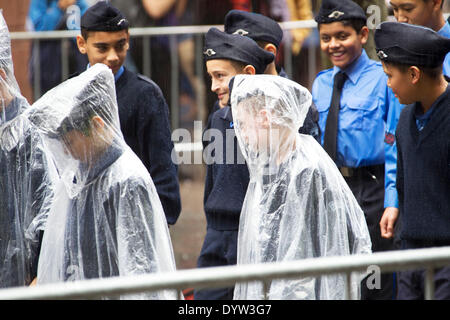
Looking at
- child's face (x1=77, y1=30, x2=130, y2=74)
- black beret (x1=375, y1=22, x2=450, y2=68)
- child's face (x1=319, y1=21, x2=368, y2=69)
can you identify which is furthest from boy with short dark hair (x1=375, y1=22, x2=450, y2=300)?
child's face (x1=77, y1=30, x2=130, y2=74)

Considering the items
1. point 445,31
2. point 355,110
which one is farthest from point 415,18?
point 355,110

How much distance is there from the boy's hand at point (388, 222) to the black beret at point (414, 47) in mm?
1036

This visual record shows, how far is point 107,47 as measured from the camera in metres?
5.32

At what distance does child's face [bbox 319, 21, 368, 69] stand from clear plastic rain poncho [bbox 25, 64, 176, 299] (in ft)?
6.48

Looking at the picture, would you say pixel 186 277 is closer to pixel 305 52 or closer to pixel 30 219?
pixel 30 219

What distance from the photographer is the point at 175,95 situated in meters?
8.70

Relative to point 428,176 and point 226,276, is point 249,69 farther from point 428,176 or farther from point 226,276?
point 226,276

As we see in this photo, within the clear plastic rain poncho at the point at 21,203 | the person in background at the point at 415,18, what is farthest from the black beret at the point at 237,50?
the clear plastic rain poncho at the point at 21,203

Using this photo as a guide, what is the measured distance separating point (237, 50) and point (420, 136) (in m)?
1.28

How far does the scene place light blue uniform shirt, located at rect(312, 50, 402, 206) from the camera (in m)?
5.33

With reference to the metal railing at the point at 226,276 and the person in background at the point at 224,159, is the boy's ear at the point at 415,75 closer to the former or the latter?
the person in background at the point at 224,159

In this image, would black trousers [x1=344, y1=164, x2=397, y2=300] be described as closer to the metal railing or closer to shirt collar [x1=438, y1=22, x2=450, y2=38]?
shirt collar [x1=438, y1=22, x2=450, y2=38]

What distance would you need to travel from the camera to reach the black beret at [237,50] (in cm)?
507
